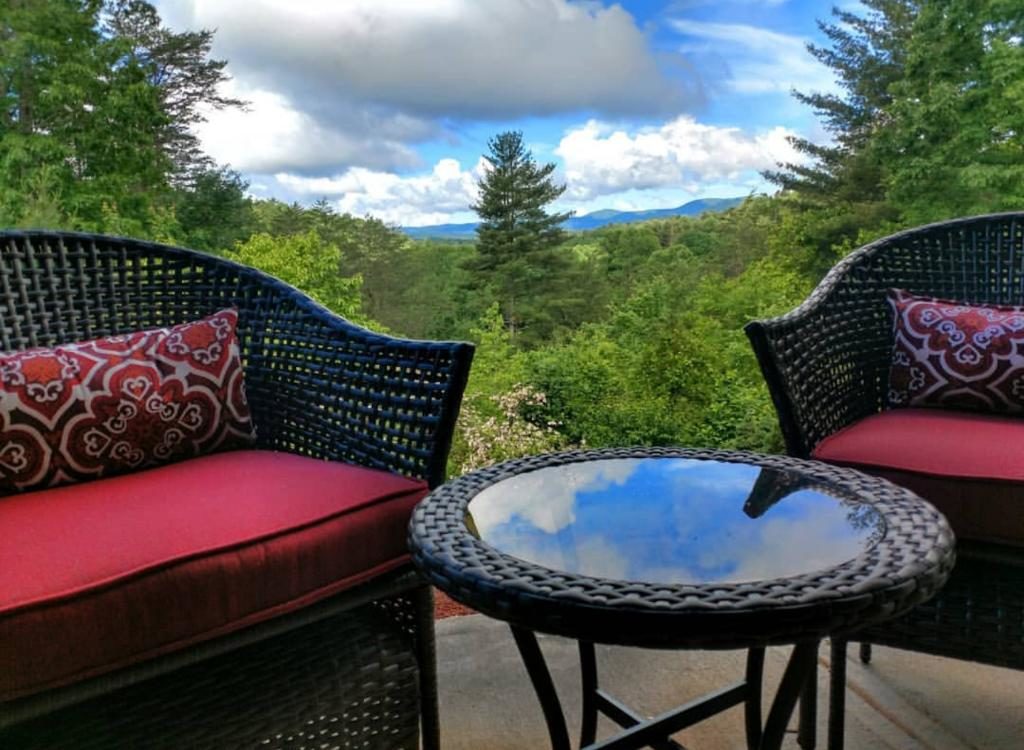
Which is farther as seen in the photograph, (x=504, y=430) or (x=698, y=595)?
(x=504, y=430)

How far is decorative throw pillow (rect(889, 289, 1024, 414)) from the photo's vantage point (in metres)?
1.73

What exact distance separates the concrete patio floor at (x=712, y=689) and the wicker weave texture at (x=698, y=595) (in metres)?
0.67

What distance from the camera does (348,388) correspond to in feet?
5.31

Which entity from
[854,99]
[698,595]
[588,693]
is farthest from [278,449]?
[854,99]

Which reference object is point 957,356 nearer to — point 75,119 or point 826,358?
point 826,358

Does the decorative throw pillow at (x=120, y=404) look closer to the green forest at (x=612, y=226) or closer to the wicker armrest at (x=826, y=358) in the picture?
the wicker armrest at (x=826, y=358)

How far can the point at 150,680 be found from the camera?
1.12 m

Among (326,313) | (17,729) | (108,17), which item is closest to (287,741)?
(17,729)

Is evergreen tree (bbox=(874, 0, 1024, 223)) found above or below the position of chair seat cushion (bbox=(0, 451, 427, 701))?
above

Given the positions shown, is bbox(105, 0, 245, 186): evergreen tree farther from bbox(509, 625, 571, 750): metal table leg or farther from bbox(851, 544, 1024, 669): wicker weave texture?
bbox(851, 544, 1024, 669): wicker weave texture

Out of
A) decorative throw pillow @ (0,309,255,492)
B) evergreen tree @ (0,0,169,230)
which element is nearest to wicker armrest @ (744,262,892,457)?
decorative throw pillow @ (0,309,255,492)

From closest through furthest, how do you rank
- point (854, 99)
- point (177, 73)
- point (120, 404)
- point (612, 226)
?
point (120, 404) → point (177, 73) → point (854, 99) → point (612, 226)

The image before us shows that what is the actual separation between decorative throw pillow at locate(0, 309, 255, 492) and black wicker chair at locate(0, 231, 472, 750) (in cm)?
13

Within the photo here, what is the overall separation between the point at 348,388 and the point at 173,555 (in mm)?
576
